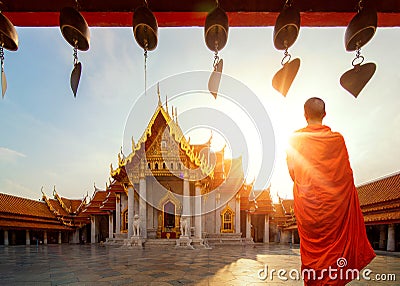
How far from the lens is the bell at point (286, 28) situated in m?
2.63

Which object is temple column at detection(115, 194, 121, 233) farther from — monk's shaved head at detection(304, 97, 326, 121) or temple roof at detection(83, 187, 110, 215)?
monk's shaved head at detection(304, 97, 326, 121)

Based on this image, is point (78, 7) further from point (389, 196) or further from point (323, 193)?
point (389, 196)

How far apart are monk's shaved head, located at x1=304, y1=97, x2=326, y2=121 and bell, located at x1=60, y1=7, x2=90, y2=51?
2092 millimetres

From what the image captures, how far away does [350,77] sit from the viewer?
2920mm

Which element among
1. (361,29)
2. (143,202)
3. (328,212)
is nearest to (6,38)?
(328,212)

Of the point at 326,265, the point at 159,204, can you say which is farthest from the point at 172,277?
the point at 159,204

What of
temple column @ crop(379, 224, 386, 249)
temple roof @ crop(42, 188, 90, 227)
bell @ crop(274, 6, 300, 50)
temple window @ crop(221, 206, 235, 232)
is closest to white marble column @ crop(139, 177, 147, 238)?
temple window @ crop(221, 206, 235, 232)

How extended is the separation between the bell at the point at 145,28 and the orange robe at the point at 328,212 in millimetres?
1671

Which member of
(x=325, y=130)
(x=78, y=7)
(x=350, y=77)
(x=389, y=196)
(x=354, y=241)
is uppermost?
(x=78, y=7)

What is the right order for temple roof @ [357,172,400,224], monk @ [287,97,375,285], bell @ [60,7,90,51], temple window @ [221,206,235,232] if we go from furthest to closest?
temple window @ [221,206,235,232], temple roof @ [357,172,400,224], bell @ [60,7,90,51], monk @ [287,97,375,285]

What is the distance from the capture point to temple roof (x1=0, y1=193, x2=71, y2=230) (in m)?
19.8

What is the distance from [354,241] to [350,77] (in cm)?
168

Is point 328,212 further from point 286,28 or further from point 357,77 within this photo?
point 286,28

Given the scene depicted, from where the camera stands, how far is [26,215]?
71.1 ft
